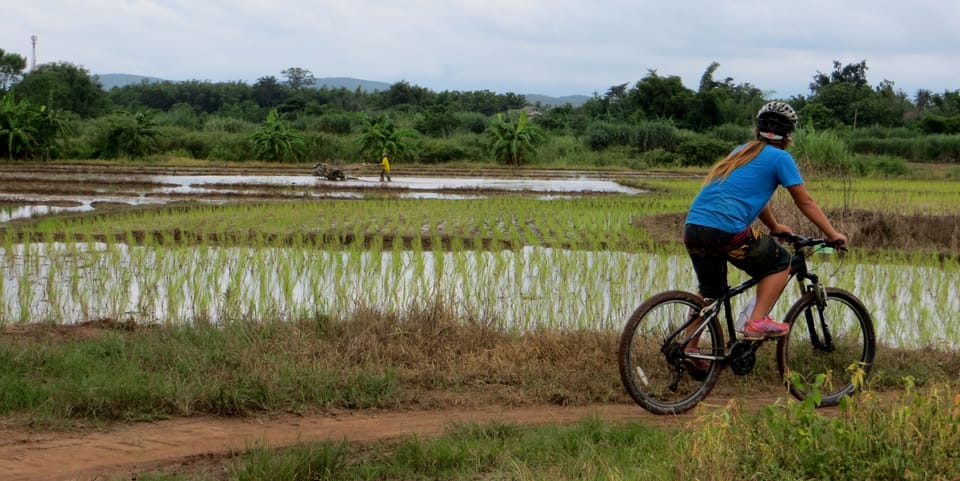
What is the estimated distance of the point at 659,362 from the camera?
4789 millimetres

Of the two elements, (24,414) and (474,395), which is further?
(474,395)

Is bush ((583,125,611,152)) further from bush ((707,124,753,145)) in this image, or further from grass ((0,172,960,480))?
grass ((0,172,960,480))

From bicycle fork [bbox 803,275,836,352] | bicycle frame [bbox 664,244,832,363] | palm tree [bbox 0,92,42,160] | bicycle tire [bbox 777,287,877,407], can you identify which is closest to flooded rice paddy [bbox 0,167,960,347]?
bicycle tire [bbox 777,287,877,407]

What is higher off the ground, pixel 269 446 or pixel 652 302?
pixel 652 302

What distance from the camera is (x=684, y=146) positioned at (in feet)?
111

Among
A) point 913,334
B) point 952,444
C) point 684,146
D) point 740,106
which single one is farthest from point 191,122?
point 952,444

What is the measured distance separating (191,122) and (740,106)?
974 inches

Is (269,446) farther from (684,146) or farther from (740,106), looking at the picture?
(740,106)

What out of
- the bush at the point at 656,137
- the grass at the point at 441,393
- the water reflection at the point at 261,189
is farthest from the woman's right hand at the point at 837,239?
the bush at the point at 656,137

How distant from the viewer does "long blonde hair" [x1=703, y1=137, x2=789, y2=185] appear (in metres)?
4.39

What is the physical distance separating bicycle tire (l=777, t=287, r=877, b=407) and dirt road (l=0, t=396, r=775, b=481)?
336 mm

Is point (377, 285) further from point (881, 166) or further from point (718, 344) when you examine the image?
point (881, 166)

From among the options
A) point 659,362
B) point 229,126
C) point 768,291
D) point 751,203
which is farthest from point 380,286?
point 229,126

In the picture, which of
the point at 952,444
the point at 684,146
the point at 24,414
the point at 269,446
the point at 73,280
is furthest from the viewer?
the point at 684,146
